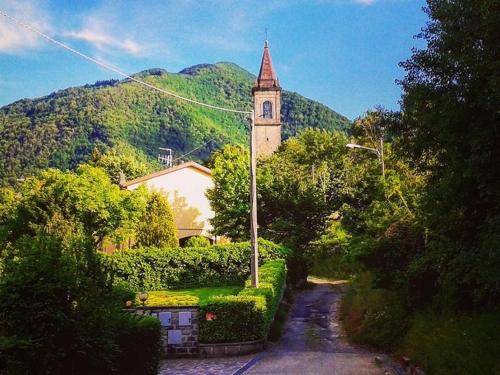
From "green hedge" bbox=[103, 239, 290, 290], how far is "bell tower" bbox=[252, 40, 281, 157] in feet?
205

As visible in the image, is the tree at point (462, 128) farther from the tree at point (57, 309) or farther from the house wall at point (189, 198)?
the house wall at point (189, 198)

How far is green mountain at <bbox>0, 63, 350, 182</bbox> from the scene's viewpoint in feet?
367

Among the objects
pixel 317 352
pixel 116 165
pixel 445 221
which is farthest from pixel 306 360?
pixel 116 165

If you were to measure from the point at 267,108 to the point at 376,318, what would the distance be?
8157 cm

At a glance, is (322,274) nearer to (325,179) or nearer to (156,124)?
(325,179)

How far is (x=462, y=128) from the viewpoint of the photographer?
10133 mm

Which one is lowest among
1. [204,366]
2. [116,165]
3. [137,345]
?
[204,366]

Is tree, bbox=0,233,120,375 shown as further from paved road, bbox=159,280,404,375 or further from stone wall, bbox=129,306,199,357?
stone wall, bbox=129,306,199,357

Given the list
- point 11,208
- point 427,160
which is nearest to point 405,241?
point 427,160

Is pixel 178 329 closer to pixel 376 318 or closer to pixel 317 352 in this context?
pixel 317 352

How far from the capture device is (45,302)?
7.96m

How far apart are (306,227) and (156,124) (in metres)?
110

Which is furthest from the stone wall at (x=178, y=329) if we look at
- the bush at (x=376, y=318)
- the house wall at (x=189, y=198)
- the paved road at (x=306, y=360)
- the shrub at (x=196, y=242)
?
the house wall at (x=189, y=198)

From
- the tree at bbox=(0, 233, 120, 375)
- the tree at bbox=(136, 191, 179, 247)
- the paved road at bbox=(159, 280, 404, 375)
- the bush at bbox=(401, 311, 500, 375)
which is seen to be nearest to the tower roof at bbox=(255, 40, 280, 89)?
the tree at bbox=(136, 191, 179, 247)
